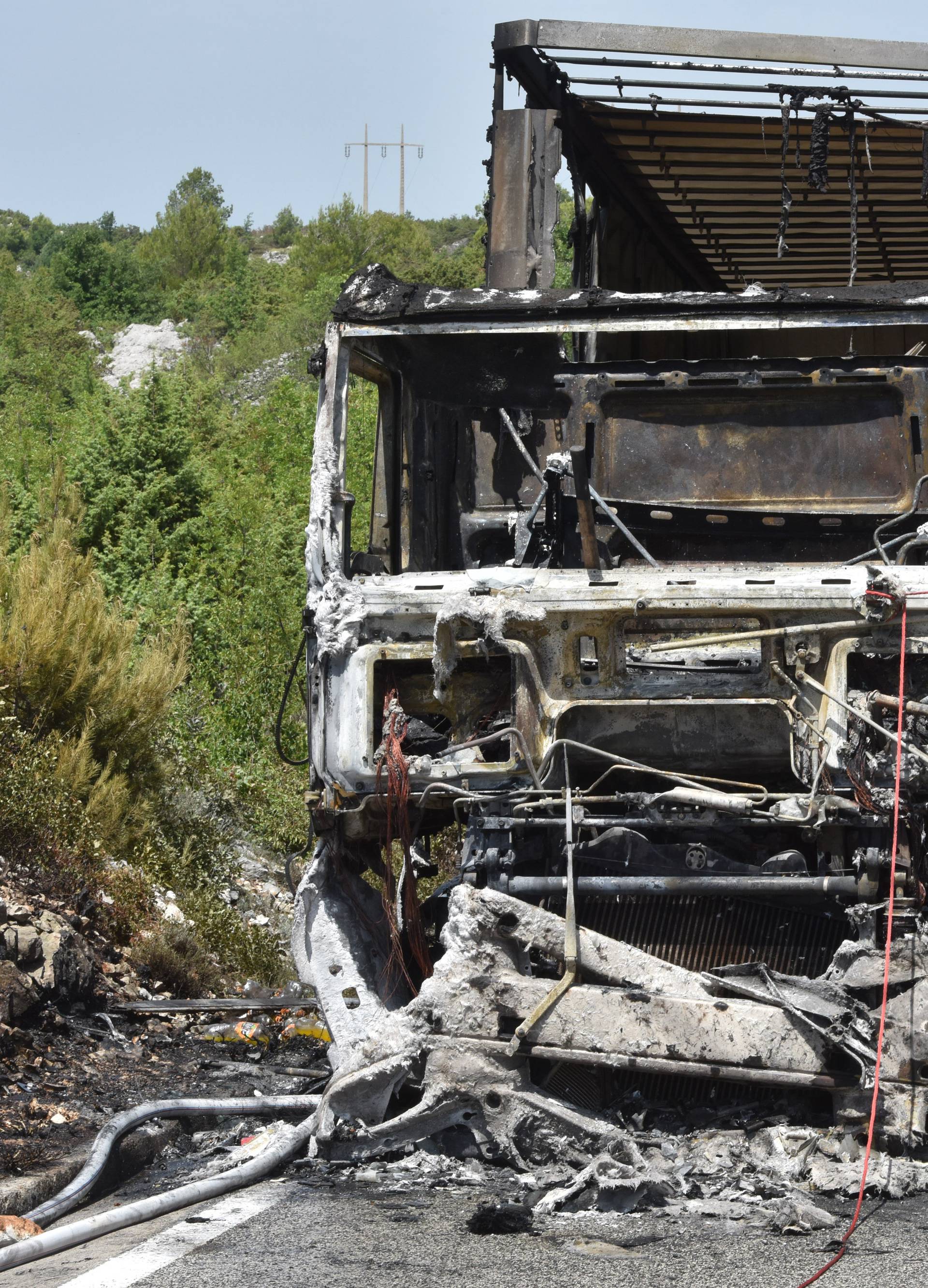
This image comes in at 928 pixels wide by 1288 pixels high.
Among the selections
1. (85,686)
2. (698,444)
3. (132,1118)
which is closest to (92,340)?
(85,686)

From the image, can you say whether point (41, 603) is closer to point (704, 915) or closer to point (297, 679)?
point (297, 679)

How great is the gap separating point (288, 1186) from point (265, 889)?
26.3 ft

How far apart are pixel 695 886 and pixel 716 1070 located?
643 millimetres

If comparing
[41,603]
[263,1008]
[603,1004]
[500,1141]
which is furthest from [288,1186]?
[41,603]

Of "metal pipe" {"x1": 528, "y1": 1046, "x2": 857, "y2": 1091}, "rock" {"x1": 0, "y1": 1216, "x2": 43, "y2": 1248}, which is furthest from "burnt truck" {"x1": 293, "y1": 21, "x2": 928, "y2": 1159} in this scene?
"rock" {"x1": 0, "y1": 1216, "x2": 43, "y2": 1248}

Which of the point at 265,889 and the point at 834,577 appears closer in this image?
the point at 834,577

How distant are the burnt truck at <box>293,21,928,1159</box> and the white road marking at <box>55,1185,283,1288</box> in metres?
0.43

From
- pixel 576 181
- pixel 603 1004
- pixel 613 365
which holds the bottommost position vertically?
pixel 603 1004

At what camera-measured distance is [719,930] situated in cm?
520

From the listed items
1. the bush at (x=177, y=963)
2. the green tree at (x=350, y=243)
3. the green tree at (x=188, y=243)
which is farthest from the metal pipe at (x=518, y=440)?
the green tree at (x=188, y=243)

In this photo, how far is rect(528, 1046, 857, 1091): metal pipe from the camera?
4.50 metres

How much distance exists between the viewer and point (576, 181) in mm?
8156

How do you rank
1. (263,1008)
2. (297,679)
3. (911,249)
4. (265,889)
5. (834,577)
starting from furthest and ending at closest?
(297,679) → (265,889) → (911,249) → (263,1008) → (834,577)

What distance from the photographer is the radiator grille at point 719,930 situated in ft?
16.9
